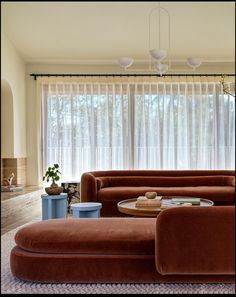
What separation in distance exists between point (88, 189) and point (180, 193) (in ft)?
3.62

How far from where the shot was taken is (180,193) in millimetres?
4109

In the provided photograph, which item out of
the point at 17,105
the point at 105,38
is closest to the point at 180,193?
the point at 105,38

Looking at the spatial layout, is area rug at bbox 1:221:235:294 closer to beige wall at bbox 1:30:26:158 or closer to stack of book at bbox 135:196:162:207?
stack of book at bbox 135:196:162:207

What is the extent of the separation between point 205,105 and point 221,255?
5.16 m

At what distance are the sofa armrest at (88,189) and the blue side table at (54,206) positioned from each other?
29cm

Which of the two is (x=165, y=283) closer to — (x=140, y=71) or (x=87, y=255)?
(x=87, y=255)

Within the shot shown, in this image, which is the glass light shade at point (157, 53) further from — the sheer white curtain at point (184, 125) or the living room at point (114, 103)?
the sheer white curtain at point (184, 125)

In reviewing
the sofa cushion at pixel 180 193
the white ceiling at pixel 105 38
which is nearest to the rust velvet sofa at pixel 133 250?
the sofa cushion at pixel 180 193

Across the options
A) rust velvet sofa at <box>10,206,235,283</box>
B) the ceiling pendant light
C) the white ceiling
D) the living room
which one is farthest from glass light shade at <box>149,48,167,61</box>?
→ rust velvet sofa at <box>10,206,235,283</box>

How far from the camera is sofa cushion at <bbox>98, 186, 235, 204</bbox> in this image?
399cm

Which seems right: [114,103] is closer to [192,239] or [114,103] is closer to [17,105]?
[17,105]

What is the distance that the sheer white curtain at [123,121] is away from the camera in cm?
658

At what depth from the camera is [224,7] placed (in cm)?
134

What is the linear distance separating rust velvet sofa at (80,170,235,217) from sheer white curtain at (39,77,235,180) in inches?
73.8
